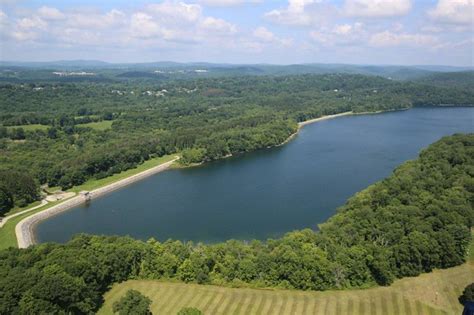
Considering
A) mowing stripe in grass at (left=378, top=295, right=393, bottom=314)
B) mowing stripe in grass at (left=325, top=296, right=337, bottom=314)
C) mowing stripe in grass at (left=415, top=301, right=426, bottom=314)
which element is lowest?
mowing stripe in grass at (left=325, top=296, right=337, bottom=314)

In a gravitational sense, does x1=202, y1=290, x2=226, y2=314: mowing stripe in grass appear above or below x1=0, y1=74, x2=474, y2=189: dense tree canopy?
below

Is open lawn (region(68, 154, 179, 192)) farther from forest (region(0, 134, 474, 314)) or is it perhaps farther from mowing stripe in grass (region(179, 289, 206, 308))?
mowing stripe in grass (region(179, 289, 206, 308))

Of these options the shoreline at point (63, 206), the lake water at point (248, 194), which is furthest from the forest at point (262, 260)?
the shoreline at point (63, 206)

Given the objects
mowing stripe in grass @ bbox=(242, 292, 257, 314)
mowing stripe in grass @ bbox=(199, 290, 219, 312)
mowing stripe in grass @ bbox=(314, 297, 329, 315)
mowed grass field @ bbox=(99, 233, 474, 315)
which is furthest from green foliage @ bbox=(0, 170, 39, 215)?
mowing stripe in grass @ bbox=(314, 297, 329, 315)

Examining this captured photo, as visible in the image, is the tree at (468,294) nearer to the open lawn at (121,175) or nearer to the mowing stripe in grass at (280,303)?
the mowing stripe in grass at (280,303)

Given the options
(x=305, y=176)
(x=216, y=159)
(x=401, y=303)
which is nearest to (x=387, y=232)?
(x=401, y=303)

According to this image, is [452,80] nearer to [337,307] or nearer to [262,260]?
[262,260]
